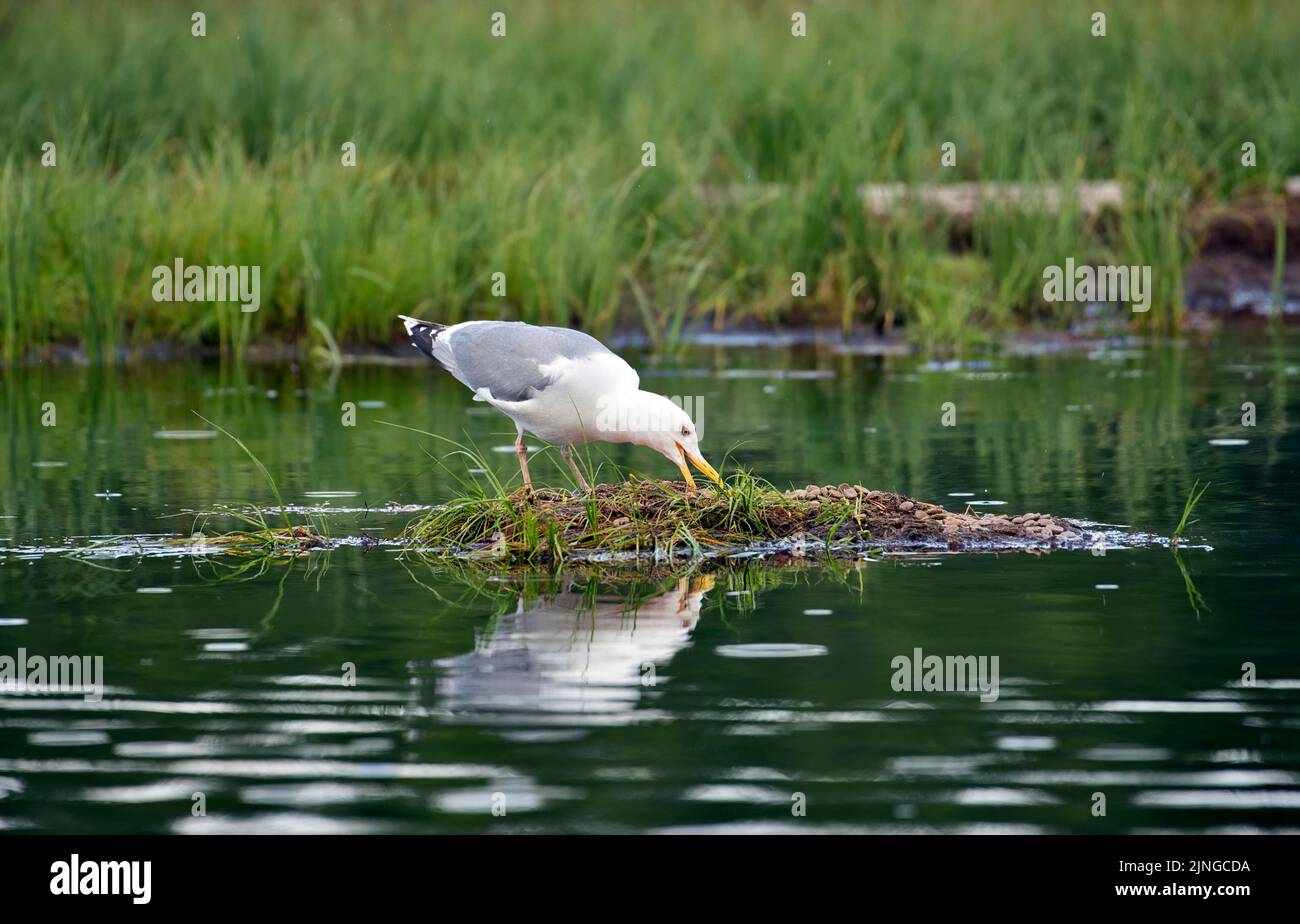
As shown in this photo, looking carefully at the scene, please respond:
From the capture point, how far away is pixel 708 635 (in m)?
8.31

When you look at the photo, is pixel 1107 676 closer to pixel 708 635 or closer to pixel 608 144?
pixel 708 635

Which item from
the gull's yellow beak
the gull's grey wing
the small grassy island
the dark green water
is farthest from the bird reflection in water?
the gull's grey wing

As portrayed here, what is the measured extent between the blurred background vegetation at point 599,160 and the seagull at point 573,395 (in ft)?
25.9

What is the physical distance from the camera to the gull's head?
10648mm

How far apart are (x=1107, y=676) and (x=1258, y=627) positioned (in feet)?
3.48

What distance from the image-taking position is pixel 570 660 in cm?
783

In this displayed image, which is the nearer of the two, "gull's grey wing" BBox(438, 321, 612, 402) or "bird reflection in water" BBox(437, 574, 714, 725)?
"bird reflection in water" BBox(437, 574, 714, 725)

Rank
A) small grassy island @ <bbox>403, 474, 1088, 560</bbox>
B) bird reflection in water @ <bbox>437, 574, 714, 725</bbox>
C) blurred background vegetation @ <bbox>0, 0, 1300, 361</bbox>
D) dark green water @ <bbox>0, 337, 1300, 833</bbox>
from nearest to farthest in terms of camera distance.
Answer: dark green water @ <bbox>0, 337, 1300, 833</bbox> < bird reflection in water @ <bbox>437, 574, 714, 725</bbox> < small grassy island @ <bbox>403, 474, 1088, 560</bbox> < blurred background vegetation @ <bbox>0, 0, 1300, 361</bbox>

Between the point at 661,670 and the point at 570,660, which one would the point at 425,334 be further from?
the point at 661,670

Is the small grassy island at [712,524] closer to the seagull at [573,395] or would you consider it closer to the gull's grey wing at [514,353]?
the seagull at [573,395]

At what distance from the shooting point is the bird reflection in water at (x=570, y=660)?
715cm

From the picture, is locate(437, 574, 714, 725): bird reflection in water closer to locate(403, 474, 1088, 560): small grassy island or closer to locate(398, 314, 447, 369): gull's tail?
locate(403, 474, 1088, 560): small grassy island

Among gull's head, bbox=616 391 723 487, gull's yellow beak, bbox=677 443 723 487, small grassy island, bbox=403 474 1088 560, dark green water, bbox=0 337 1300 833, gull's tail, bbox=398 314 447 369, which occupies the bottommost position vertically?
dark green water, bbox=0 337 1300 833

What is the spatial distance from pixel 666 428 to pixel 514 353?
36.2 inches
